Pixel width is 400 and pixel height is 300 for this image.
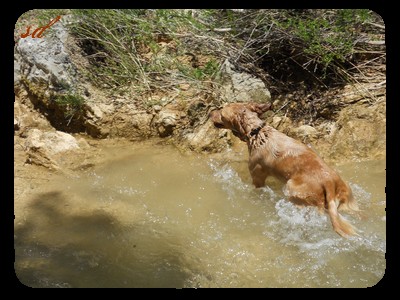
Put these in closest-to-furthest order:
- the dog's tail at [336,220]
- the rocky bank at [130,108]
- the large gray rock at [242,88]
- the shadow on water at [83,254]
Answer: the shadow on water at [83,254] < the dog's tail at [336,220] < the rocky bank at [130,108] < the large gray rock at [242,88]

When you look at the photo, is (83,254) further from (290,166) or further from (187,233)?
(290,166)

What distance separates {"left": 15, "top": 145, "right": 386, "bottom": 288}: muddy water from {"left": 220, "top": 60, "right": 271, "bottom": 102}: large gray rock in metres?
1.28

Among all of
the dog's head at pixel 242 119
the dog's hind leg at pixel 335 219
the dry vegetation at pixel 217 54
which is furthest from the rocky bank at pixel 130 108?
the dog's hind leg at pixel 335 219

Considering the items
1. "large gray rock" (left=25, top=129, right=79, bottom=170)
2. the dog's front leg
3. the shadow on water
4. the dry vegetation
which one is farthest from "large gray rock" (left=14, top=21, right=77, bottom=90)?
the dog's front leg

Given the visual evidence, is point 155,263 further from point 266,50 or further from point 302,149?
point 266,50

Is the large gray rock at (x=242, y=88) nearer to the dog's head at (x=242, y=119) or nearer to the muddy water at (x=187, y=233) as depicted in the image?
the dog's head at (x=242, y=119)

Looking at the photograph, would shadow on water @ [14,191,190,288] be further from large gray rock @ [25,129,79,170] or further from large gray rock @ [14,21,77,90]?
large gray rock @ [14,21,77,90]

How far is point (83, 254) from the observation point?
4285 mm

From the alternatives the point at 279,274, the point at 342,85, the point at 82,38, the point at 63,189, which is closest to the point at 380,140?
the point at 342,85

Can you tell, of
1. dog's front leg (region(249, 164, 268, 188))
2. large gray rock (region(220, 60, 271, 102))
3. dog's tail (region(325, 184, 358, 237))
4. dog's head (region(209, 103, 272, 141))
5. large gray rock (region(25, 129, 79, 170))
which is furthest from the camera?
large gray rock (region(220, 60, 271, 102))

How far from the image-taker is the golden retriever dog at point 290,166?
4535 mm

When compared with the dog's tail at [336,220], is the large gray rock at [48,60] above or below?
above

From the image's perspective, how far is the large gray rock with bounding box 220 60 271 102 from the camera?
21.8 ft

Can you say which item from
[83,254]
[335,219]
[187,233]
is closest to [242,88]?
[187,233]
